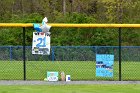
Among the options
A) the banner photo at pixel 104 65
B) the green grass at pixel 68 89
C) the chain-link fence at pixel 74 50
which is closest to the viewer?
the green grass at pixel 68 89

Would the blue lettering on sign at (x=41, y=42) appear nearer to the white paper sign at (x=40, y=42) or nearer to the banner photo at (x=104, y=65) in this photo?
the white paper sign at (x=40, y=42)

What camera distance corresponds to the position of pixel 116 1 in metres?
54.8

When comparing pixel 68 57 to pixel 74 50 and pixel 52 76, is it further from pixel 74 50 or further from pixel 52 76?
pixel 52 76

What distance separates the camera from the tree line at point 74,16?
33.3 meters

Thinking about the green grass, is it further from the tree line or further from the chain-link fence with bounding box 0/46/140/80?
the tree line

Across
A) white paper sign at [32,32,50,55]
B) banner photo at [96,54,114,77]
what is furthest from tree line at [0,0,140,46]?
white paper sign at [32,32,50,55]

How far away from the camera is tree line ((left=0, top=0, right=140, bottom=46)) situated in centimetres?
3331

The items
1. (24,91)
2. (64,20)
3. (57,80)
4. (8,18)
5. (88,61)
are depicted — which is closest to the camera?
(24,91)

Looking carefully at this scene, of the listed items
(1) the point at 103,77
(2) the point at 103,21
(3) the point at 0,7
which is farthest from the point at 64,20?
(1) the point at 103,77

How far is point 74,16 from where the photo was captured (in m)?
45.2

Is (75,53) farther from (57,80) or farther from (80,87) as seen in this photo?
(80,87)

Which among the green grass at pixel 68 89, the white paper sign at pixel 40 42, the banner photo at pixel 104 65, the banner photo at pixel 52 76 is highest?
the white paper sign at pixel 40 42

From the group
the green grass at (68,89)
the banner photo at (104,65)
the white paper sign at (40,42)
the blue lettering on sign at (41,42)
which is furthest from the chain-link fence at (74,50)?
the green grass at (68,89)

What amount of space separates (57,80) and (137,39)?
59.0 feet
